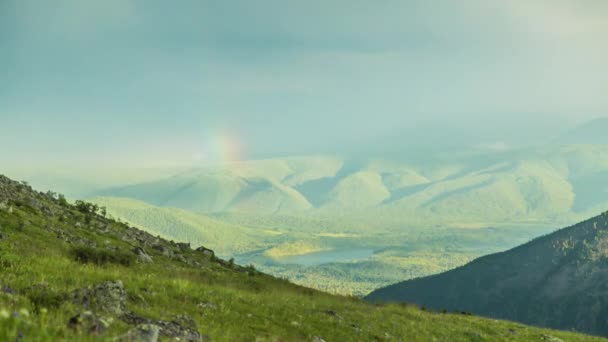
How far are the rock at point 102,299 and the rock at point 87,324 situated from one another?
2553 millimetres

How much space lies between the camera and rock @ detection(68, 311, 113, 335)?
743cm

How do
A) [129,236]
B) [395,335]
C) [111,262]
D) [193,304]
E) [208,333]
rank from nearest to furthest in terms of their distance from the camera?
[208,333]
[193,304]
[395,335]
[111,262]
[129,236]

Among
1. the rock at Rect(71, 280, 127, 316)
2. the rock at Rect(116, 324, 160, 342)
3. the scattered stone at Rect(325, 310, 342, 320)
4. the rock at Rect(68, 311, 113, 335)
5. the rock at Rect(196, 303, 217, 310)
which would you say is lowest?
the scattered stone at Rect(325, 310, 342, 320)

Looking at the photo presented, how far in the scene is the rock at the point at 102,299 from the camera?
10938mm

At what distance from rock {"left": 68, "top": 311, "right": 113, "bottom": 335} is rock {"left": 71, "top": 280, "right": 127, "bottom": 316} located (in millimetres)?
2553

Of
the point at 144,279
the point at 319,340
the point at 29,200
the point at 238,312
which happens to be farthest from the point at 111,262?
the point at 29,200

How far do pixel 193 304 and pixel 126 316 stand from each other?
5003mm

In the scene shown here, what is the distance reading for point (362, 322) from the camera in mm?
23859

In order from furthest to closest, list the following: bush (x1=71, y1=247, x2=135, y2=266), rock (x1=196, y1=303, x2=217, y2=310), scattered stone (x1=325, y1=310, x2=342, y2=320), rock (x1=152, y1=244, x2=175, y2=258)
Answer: rock (x1=152, y1=244, x2=175, y2=258) < bush (x1=71, y1=247, x2=135, y2=266) < scattered stone (x1=325, y1=310, x2=342, y2=320) < rock (x1=196, y1=303, x2=217, y2=310)

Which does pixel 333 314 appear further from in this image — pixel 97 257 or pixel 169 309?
pixel 97 257

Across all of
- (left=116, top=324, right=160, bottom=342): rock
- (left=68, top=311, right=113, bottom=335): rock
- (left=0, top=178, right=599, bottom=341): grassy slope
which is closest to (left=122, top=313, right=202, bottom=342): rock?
(left=0, top=178, right=599, bottom=341): grassy slope

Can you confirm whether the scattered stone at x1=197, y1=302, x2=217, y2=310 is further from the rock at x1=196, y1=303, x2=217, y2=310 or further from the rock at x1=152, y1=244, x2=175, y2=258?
the rock at x1=152, y1=244, x2=175, y2=258

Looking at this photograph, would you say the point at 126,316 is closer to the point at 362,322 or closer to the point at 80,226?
the point at 362,322

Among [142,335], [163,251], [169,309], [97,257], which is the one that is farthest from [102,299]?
[163,251]
